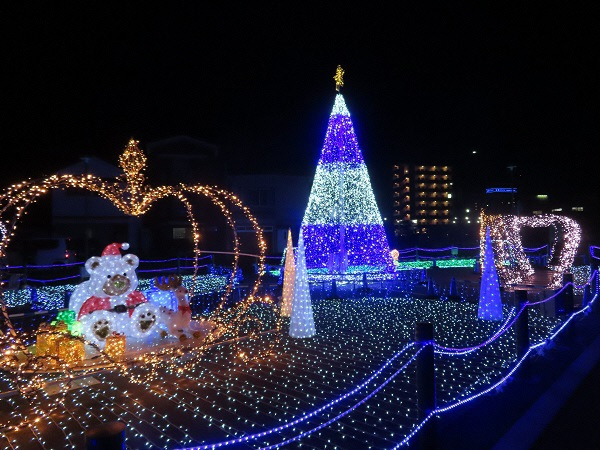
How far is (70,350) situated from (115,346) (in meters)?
0.72

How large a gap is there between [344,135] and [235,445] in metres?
14.9

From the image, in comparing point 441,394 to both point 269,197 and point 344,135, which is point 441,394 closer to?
point 344,135

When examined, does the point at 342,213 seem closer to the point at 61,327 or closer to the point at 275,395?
the point at 61,327

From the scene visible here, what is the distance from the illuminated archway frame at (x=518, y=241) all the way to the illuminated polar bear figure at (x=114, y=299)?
1096cm

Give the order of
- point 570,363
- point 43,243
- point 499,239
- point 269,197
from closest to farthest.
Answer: point 570,363, point 499,239, point 43,243, point 269,197

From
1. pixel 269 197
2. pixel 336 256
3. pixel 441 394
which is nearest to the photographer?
pixel 441 394

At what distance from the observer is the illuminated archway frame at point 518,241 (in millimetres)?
14695

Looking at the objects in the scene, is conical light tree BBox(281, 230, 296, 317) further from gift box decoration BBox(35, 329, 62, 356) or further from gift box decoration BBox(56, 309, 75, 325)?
gift box decoration BBox(35, 329, 62, 356)

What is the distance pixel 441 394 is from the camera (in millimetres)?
5664

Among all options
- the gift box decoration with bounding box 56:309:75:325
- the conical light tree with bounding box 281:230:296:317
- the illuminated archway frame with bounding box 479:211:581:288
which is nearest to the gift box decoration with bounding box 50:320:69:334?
the gift box decoration with bounding box 56:309:75:325

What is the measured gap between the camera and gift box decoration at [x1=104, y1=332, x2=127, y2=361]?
7176 mm

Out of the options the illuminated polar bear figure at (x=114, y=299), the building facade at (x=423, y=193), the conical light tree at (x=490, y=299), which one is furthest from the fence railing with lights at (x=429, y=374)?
the building facade at (x=423, y=193)

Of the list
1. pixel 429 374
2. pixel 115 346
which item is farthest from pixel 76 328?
pixel 429 374

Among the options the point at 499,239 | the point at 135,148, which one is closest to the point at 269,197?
the point at 499,239
